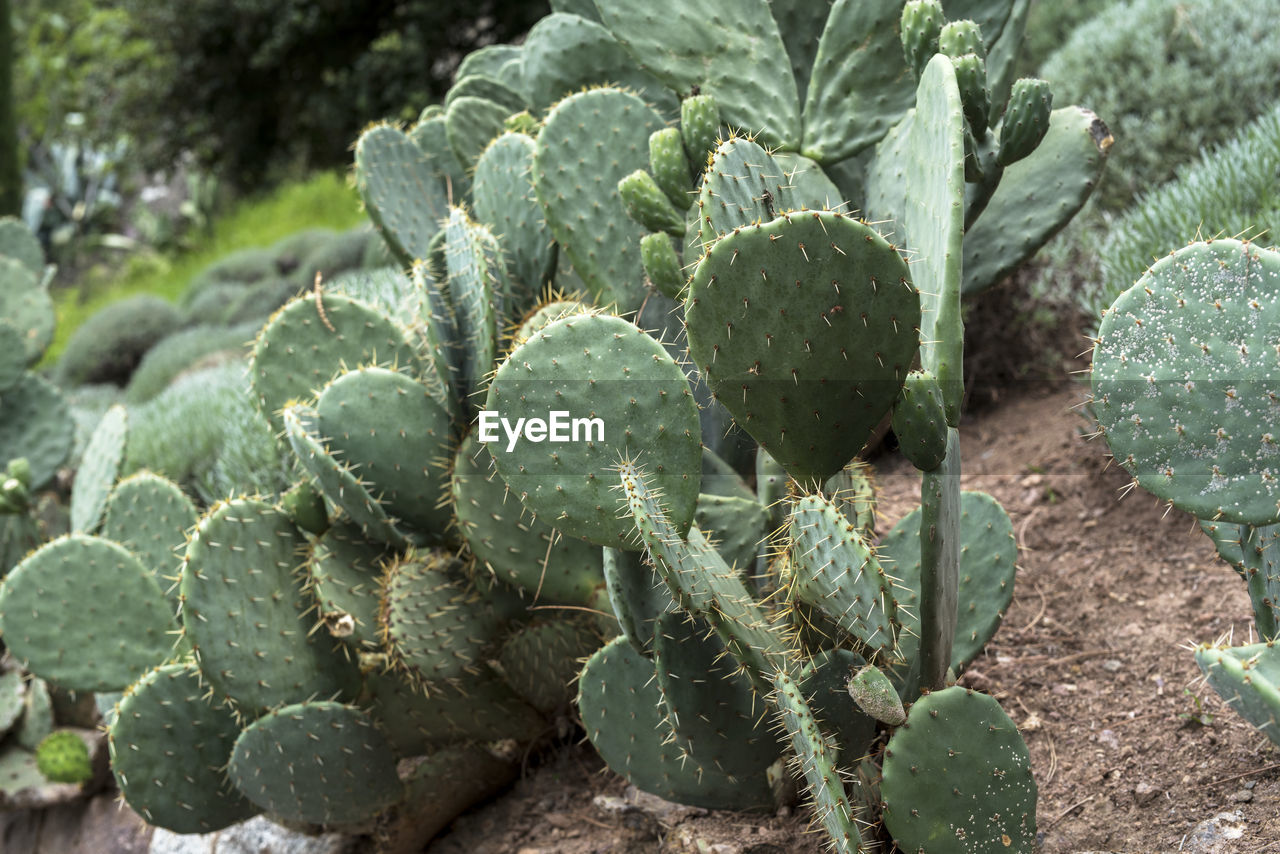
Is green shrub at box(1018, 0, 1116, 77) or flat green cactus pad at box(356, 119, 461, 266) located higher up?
green shrub at box(1018, 0, 1116, 77)

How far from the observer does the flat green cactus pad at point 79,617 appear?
2354 mm

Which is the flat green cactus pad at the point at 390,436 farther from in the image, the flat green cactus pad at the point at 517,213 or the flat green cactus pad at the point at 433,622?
the flat green cactus pad at the point at 517,213

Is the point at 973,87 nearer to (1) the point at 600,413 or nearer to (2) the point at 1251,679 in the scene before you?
(1) the point at 600,413

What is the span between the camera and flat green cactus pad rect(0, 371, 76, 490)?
3.47 meters

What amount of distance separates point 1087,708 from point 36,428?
327 cm

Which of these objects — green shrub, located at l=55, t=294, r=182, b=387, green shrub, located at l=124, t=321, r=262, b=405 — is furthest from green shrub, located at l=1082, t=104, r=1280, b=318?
green shrub, located at l=55, t=294, r=182, b=387

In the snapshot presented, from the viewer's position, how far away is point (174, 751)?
211 cm

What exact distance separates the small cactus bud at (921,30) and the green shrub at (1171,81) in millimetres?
2333

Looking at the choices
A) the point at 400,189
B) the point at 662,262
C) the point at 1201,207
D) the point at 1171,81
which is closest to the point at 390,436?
the point at 662,262

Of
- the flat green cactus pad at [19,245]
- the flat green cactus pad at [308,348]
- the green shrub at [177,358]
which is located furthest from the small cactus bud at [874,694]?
the green shrub at [177,358]

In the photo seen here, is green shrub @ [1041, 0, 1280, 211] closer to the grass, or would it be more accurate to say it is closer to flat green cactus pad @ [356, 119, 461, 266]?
flat green cactus pad @ [356, 119, 461, 266]

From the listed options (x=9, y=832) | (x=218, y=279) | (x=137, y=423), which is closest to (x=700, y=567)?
(x=9, y=832)

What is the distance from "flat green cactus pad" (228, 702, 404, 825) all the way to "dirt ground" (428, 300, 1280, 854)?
0.31m

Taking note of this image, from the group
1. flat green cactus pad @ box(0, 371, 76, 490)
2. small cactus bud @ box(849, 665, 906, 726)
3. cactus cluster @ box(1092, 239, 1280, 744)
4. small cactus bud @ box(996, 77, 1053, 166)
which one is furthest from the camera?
flat green cactus pad @ box(0, 371, 76, 490)
